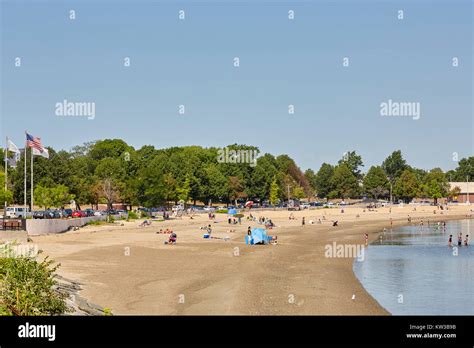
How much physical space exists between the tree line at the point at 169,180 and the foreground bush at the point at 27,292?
5730 centimetres

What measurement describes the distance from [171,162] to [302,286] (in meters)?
114

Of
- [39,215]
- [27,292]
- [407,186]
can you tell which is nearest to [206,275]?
[27,292]

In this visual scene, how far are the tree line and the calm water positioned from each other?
46397 millimetres

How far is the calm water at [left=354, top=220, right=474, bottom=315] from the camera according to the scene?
31.2 meters

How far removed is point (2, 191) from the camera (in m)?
78.2

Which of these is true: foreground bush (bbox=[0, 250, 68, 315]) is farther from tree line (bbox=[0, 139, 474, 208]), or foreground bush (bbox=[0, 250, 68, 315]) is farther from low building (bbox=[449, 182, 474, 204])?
low building (bbox=[449, 182, 474, 204])

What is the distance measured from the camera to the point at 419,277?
40.7 meters

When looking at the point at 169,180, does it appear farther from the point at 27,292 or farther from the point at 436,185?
the point at 27,292

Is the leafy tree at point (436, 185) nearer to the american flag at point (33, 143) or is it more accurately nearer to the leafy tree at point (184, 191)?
the leafy tree at point (184, 191)

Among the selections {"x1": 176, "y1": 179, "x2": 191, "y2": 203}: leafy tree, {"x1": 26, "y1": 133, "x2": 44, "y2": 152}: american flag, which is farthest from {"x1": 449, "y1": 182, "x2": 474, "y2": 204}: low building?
{"x1": 26, "y1": 133, "x2": 44, "y2": 152}: american flag

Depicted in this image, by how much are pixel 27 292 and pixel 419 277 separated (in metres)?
27.4

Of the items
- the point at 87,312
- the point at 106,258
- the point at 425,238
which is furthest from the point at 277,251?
the point at 87,312
